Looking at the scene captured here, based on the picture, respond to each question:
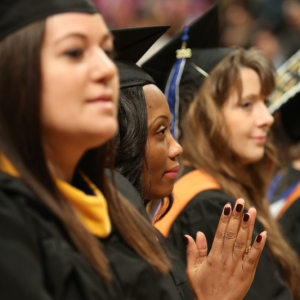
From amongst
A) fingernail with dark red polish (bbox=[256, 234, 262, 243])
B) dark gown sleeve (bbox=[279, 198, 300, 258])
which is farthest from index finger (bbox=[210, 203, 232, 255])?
dark gown sleeve (bbox=[279, 198, 300, 258])

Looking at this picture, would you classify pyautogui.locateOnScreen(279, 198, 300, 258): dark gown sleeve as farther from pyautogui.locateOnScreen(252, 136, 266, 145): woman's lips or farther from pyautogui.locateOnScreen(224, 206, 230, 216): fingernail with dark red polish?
pyautogui.locateOnScreen(224, 206, 230, 216): fingernail with dark red polish

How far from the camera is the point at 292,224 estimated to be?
3.28 meters

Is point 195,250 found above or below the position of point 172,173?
below

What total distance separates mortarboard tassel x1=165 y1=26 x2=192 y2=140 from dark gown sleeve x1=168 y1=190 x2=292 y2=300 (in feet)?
1.41

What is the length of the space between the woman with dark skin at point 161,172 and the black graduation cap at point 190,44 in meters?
0.64

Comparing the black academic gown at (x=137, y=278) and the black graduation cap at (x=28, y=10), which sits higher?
the black graduation cap at (x=28, y=10)

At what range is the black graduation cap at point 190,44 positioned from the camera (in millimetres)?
2923

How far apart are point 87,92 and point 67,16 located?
163 millimetres

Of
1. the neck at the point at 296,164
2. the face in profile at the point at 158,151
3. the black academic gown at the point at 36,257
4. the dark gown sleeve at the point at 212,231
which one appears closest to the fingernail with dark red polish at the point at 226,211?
the face in profile at the point at 158,151

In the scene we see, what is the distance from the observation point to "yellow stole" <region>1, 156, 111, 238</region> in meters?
1.34

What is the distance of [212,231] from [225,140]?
53 cm

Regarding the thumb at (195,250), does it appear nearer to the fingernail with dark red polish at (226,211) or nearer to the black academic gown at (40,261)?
the fingernail with dark red polish at (226,211)

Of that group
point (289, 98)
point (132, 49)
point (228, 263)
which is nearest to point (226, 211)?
point (228, 263)

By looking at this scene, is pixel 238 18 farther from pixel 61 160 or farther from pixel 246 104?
pixel 61 160
